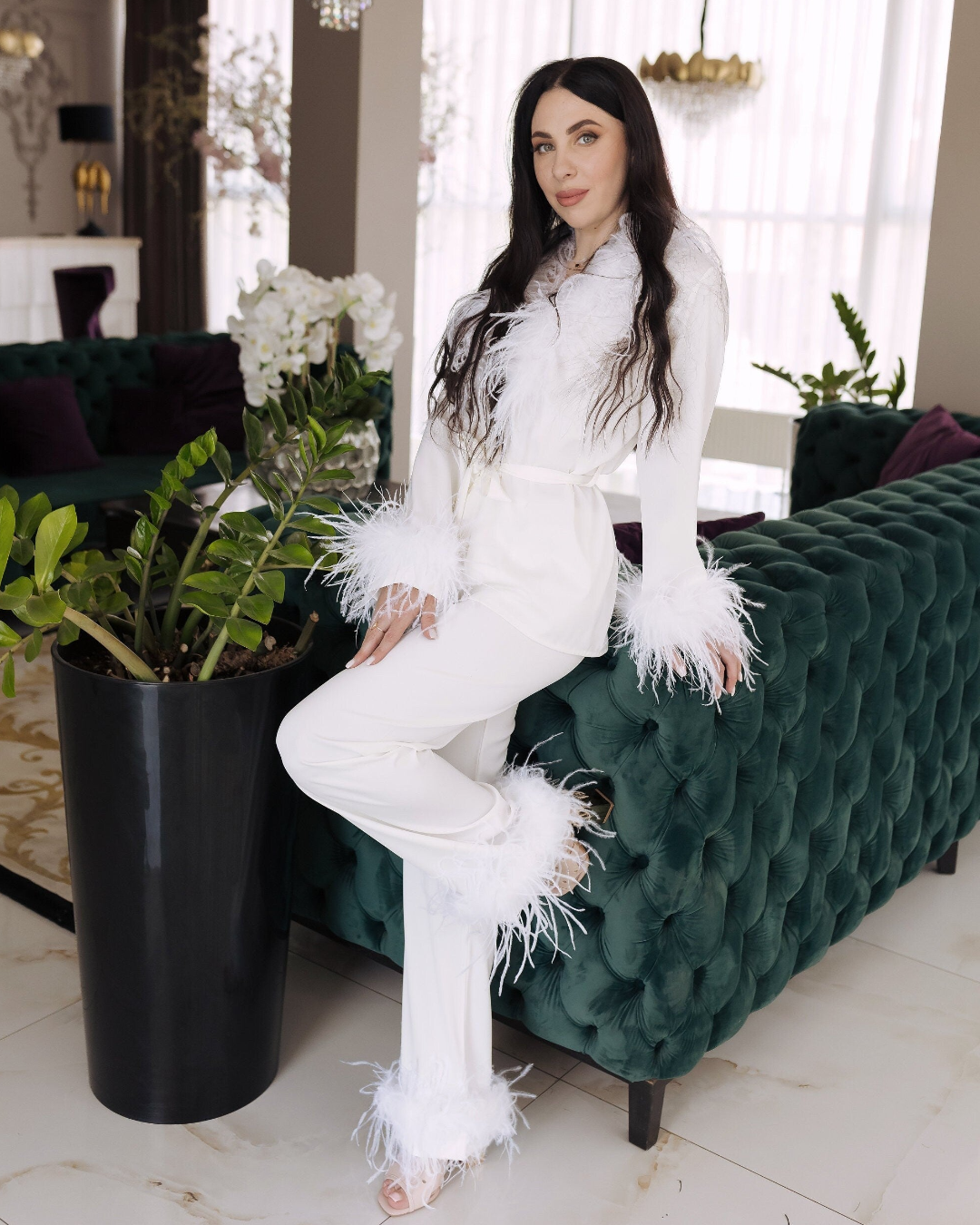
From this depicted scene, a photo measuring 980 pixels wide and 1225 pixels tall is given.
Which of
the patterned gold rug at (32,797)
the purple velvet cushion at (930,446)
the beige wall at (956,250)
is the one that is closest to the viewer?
the patterned gold rug at (32,797)

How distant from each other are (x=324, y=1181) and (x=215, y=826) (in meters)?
0.56

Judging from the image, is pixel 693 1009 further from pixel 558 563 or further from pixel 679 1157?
pixel 558 563

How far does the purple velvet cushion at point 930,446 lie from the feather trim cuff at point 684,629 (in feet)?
6.21

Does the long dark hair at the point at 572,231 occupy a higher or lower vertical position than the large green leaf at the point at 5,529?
higher

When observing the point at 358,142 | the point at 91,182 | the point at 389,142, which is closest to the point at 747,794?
the point at 358,142

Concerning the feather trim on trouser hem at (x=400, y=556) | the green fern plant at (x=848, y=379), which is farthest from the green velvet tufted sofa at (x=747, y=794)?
the green fern plant at (x=848, y=379)

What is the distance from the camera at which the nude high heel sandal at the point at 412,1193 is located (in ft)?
5.93

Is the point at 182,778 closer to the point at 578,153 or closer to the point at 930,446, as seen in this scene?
the point at 578,153

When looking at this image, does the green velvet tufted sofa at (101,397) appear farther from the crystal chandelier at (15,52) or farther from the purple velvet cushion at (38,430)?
the crystal chandelier at (15,52)

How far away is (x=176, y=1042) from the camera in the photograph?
1915 millimetres

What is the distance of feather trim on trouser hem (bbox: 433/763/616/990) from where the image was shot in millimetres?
1714

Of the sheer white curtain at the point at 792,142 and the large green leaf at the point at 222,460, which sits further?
the sheer white curtain at the point at 792,142

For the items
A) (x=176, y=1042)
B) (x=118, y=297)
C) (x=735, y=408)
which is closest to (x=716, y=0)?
(x=735, y=408)

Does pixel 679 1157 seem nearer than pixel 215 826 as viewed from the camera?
No
